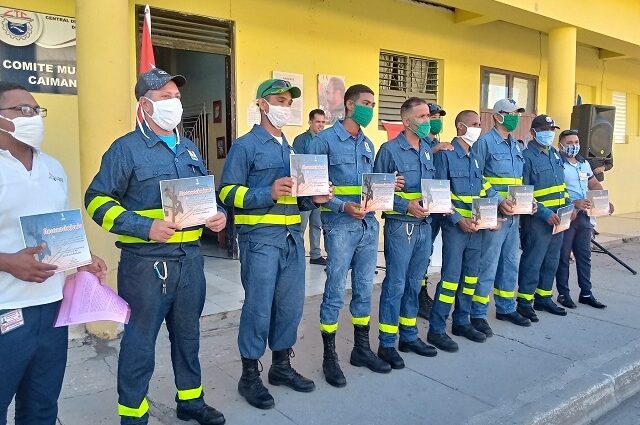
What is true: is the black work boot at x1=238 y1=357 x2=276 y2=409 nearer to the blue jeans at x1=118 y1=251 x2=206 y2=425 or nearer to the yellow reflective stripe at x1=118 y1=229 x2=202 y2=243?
the blue jeans at x1=118 y1=251 x2=206 y2=425

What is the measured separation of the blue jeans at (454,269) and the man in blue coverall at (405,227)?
1.26 ft

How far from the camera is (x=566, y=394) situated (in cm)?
369

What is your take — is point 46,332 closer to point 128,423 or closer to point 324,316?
point 128,423

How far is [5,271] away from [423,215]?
2.81m

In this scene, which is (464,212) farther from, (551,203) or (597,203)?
(597,203)

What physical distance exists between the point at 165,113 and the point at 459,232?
277cm

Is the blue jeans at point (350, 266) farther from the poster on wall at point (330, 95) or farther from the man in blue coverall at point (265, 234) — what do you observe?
the poster on wall at point (330, 95)

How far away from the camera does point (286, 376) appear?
367 centimetres

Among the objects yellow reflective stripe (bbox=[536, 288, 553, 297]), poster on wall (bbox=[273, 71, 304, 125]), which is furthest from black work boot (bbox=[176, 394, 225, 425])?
poster on wall (bbox=[273, 71, 304, 125])

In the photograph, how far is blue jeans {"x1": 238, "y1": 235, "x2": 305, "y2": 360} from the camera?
333 cm

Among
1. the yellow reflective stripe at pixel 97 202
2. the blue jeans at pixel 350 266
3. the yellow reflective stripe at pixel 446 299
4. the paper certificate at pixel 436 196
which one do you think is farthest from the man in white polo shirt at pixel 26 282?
the yellow reflective stripe at pixel 446 299

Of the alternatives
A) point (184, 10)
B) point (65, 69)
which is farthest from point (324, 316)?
point (184, 10)

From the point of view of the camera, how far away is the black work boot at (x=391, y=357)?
13.4ft

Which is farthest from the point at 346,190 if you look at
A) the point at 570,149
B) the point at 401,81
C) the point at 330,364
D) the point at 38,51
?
the point at 401,81
